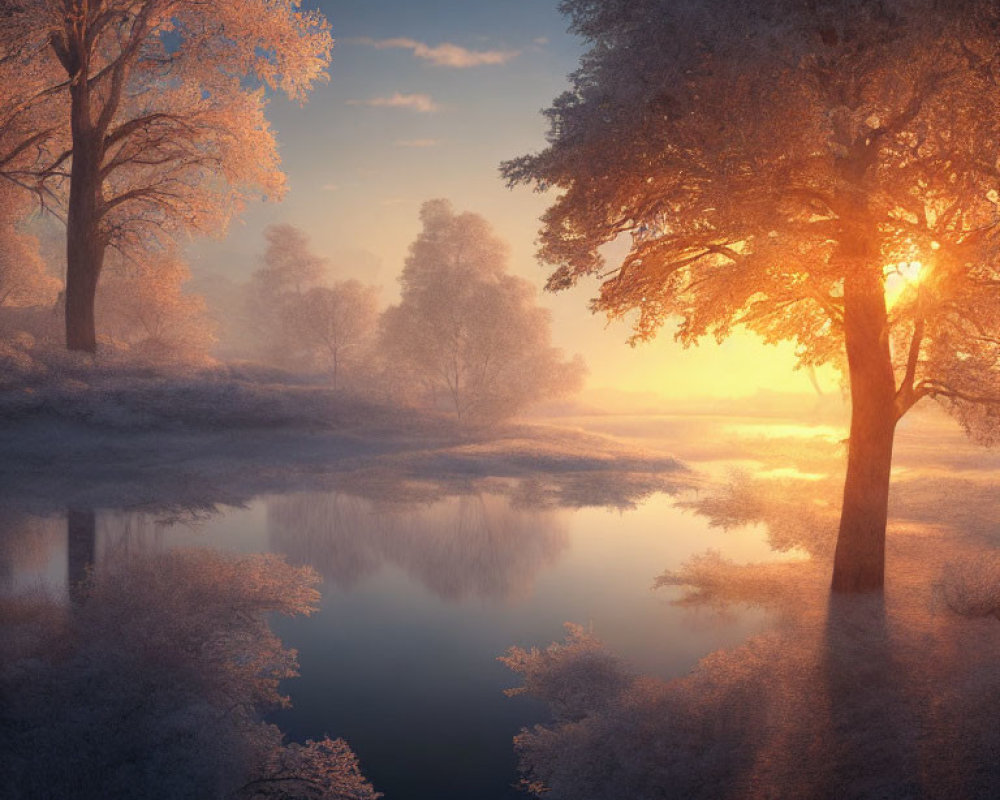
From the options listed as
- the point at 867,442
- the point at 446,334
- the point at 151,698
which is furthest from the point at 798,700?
the point at 446,334

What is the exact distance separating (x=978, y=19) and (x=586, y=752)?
961 cm

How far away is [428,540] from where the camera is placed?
47.1ft

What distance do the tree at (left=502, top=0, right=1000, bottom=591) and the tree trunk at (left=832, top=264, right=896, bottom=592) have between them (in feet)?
0.09

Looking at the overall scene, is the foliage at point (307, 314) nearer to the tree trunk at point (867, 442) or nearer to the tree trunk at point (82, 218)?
the tree trunk at point (82, 218)

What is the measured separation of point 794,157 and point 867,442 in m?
4.78

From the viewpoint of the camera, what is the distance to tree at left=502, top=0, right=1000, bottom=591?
8375 millimetres

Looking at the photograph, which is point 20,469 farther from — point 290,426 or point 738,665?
point 738,665

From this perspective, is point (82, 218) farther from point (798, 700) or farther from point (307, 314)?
point (798, 700)

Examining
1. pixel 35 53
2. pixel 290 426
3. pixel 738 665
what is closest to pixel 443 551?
pixel 738 665

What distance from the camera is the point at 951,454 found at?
3034 centimetres

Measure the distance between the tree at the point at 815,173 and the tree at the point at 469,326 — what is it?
2539 centimetres

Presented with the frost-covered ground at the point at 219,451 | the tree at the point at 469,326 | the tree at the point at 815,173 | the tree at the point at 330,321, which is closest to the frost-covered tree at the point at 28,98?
the frost-covered ground at the point at 219,451

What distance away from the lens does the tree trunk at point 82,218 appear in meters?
19.9

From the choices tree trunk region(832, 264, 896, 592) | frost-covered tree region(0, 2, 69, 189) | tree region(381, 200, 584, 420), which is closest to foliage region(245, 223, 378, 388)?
tree region(381, 200, 584, 420)
